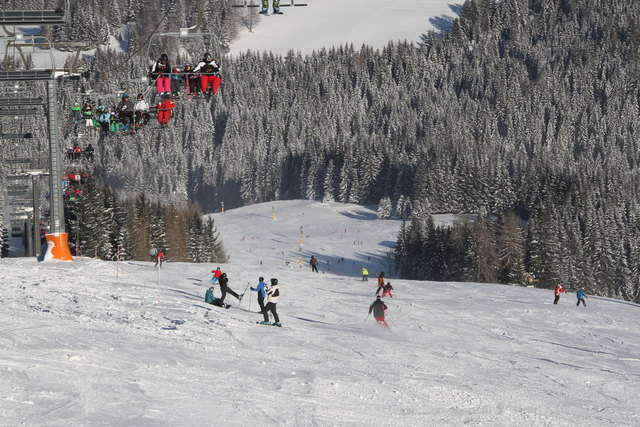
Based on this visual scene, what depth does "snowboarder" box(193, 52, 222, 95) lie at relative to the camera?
22.5m

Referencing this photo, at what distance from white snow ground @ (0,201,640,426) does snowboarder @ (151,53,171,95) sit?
5661 millimetres

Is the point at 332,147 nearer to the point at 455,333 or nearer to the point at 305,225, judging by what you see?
the point at 305,225

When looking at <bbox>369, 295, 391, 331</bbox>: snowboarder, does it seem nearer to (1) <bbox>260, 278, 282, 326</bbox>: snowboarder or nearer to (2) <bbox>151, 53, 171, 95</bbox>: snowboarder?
(1) <bbox>260, 278, 282, 326</bbox>: snowboarder

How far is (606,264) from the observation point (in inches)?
3447

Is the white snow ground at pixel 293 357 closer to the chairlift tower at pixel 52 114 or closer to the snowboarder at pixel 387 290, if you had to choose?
the snowboarder at pixel 387 290

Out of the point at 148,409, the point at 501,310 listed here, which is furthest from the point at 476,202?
the point at 148,409

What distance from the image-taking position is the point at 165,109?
2477cm

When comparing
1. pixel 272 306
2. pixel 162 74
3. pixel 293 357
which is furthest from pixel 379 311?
pixel 162 74

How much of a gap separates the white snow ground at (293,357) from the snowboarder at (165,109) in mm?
4979

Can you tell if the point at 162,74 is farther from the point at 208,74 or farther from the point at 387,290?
the point at 387,290

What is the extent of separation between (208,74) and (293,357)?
9433mm

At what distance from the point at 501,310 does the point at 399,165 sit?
116982 mm

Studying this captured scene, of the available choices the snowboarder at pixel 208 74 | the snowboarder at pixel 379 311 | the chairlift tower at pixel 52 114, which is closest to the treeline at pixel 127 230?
the chairlift tower at pixel 52 114

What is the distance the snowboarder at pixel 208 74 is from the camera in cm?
2245
